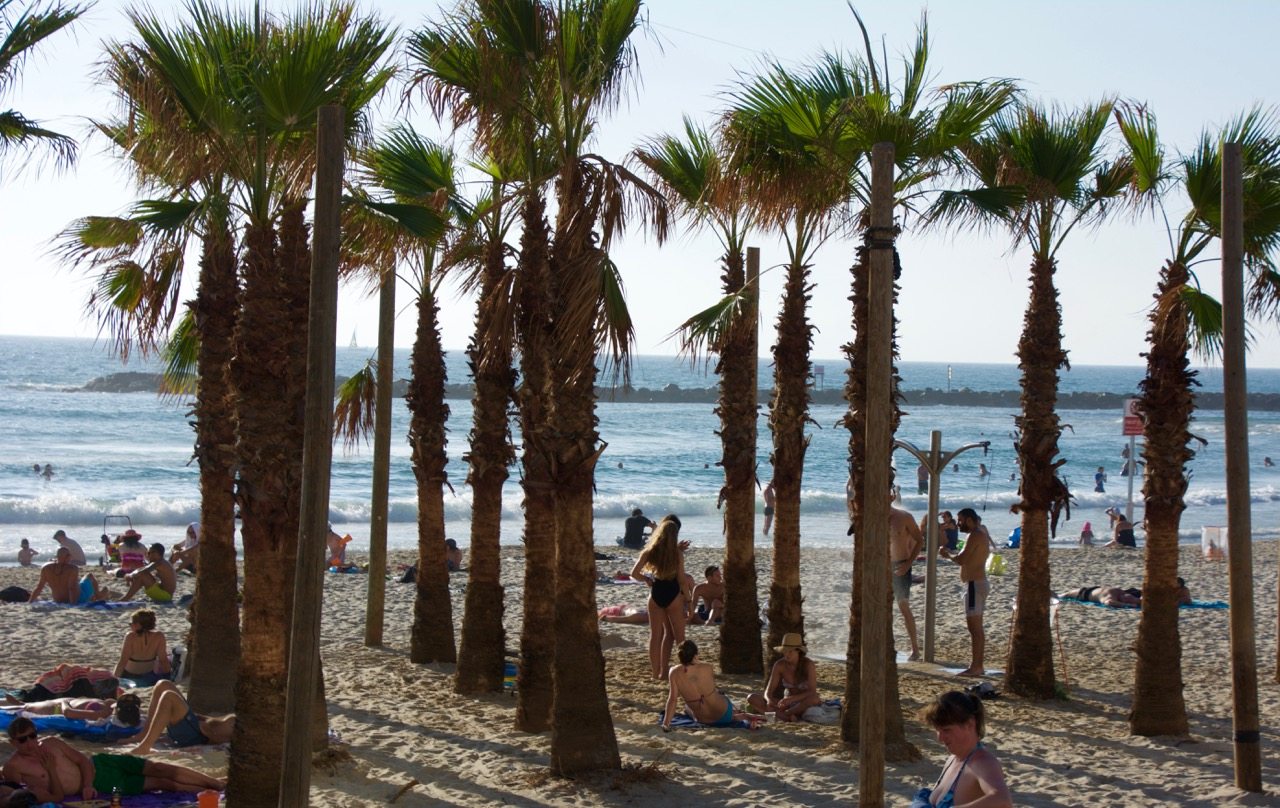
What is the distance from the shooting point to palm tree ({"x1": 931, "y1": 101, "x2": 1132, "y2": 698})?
10508mm

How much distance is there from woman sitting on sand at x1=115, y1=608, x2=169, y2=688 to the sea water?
77.9 inches

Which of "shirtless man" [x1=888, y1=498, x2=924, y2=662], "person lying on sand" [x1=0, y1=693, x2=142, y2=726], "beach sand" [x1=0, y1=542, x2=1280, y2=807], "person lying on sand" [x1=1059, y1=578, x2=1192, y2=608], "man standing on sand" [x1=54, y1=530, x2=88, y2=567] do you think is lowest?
"beach sand" [x1=0, y1=542, x2=1280, y2=807]

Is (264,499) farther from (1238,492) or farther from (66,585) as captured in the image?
(66,585)

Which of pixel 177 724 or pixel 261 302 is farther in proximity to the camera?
pixel 177 724

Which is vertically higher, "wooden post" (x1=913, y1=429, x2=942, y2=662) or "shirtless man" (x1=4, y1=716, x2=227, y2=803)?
"wooden post" (x1=913, y1=429, x2=942, y2=662)

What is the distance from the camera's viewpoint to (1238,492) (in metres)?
8.55

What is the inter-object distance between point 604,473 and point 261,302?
50602 millimetres

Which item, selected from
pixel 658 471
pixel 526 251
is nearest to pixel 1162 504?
pixel 526 251

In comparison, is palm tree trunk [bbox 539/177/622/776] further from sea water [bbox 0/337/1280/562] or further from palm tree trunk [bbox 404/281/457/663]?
sea water [bbox 0/337/1280/562]

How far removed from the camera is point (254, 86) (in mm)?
7410

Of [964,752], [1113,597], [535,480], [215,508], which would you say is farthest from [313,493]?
[1113,597]

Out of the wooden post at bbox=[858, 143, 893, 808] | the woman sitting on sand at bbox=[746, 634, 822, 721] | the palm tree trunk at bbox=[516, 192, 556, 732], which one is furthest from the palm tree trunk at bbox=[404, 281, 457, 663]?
the wooden post at bbox=[858, 143, 893, 808]

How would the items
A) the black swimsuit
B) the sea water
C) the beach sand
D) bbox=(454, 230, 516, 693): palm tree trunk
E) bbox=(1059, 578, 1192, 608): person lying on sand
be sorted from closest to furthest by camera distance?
the beach sand → bbox=(454, 230, 516, 693): palm tree trunk → the black swimsuit → bbox=(1059, 578, 1192, 608): person lying on sand → the sea water

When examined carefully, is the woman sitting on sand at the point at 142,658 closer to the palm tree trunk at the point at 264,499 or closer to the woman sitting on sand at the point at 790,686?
the palm tree trunk at the point at 264,499
